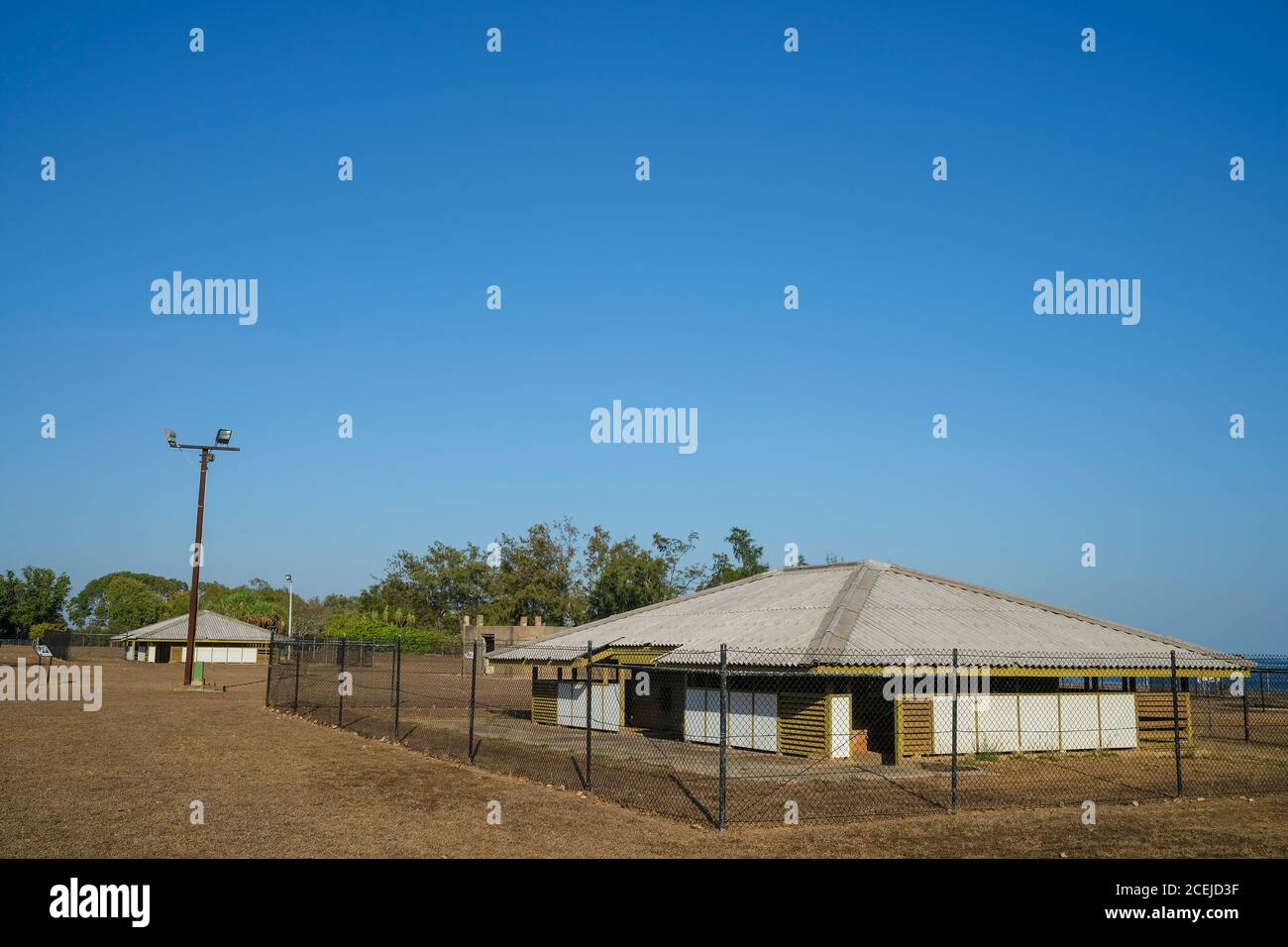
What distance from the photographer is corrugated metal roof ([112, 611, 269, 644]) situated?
82.6 meters

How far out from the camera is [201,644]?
8250 centimetres

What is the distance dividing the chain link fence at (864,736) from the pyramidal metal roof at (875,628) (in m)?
0.25

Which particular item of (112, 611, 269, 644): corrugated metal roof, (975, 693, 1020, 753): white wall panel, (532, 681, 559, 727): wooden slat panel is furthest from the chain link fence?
(112, 611, 269, 644): corrugated metal roof

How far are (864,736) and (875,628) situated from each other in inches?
100

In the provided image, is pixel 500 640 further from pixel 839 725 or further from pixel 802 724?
pixel 839 725

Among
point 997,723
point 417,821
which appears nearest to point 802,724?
point 997,723

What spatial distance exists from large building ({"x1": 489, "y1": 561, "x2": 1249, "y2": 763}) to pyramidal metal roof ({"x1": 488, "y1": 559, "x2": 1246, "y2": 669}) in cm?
7

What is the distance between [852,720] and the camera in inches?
946

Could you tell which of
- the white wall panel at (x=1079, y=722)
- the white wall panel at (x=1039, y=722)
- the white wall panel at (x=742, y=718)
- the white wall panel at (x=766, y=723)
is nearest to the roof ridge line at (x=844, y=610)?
the white wall panel at (x=766, y=723)
